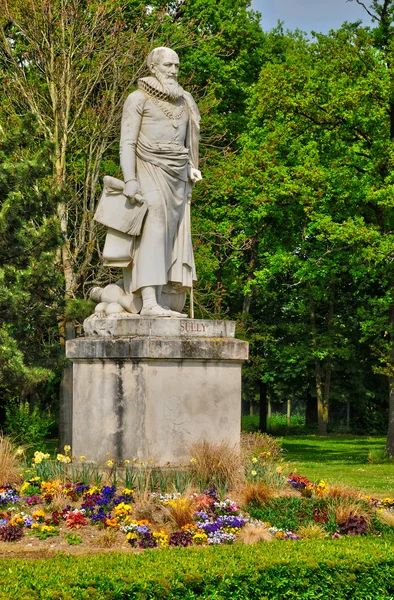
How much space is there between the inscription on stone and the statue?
1.00ft


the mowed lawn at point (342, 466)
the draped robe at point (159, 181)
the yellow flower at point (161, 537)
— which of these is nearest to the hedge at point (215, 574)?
the yellow flower at point (161, 537)

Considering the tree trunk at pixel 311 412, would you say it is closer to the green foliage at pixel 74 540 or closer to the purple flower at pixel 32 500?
the purple flower at pixel 32 500

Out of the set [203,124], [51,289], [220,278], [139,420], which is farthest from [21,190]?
[220,278]

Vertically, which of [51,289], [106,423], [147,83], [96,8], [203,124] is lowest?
[106,423]

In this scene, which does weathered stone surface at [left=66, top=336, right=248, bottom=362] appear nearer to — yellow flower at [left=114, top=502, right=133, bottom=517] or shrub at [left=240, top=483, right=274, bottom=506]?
shrub at [left=240, top=483, right=274, bottom=506]

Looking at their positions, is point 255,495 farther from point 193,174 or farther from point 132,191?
point 193,174

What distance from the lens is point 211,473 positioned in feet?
29.4

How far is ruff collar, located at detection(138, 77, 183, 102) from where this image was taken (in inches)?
399

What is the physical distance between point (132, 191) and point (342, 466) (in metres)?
11.8

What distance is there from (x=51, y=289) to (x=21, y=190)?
6.66ft

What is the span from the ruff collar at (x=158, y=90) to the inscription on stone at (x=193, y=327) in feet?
8.38

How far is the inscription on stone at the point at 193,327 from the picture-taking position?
9555 mm

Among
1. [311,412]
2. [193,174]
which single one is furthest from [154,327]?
[311,412]

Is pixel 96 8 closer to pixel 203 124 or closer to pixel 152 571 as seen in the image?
pixel 203 124
